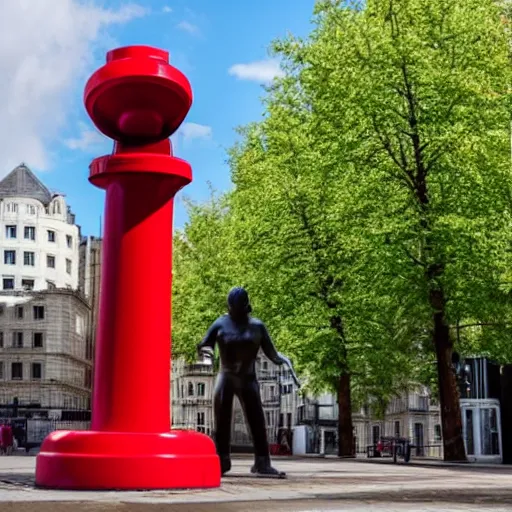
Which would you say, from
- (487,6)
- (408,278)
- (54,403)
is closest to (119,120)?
(408,278)

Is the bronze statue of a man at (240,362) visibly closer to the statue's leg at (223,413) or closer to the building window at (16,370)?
the statue's leg at (223,413)

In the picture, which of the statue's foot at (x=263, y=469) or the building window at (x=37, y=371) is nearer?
the statue's foot at (x=263, y=469)

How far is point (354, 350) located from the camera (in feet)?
83.2

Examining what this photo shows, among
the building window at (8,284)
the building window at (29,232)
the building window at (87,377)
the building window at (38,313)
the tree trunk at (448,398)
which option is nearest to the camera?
the tree trunk at (448,398)

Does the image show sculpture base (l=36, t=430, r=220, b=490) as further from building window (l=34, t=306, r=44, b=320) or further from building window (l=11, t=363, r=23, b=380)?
building window (l=34, t=306, r=44, b=320)

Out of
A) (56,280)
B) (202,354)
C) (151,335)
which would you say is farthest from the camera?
(56,280)

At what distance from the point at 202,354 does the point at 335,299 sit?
49.0 ft

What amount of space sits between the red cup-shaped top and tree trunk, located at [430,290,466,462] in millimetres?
15822

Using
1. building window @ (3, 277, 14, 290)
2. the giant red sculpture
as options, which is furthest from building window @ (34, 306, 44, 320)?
the giant red sculpture

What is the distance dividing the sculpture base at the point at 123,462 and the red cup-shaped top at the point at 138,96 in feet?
7.20

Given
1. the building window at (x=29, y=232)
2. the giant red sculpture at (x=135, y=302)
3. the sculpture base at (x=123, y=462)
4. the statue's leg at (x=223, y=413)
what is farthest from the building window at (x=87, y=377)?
the sculpture base at (x=123, y=462)

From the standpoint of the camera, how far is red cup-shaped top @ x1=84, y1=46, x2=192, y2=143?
7059 millimetres

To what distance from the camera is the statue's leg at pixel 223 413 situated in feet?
30.3

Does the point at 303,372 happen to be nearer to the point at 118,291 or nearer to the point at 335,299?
the point at 335,299
